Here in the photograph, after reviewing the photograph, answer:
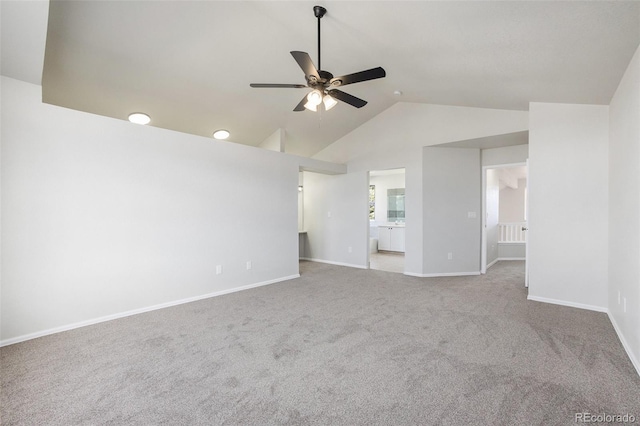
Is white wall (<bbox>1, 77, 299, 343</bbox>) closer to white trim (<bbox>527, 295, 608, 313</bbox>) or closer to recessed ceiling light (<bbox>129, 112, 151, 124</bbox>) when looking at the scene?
recessed ceiling light (<bbox>129, 112, 151, 124</bbox>)

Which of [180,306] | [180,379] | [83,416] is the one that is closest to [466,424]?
[180,379]

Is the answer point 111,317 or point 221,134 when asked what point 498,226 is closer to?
point 221,134

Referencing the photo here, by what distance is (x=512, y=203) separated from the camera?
9984 millimetres

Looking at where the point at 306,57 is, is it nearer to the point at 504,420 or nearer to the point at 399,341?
the point at 399,341

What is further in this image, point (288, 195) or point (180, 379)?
point (288, 195)

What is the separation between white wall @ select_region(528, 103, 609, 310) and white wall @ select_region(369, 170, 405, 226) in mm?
4841

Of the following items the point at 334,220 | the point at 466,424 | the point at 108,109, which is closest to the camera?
the point at 466,424

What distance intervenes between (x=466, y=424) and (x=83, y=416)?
220 centimetres

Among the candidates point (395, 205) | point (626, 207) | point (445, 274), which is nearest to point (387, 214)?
point (395, 205)

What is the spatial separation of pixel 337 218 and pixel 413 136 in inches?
92.7

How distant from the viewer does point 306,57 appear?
2.37m

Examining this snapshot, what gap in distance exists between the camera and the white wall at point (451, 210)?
211 inches

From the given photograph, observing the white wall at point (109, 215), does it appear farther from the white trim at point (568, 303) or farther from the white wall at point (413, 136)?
the white trim at point (568, 303)
